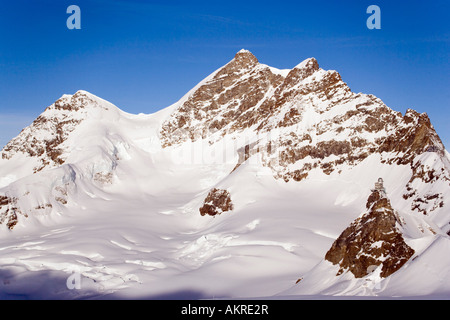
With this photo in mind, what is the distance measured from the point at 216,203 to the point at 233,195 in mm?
4231

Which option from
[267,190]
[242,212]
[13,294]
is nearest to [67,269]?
[13,294]

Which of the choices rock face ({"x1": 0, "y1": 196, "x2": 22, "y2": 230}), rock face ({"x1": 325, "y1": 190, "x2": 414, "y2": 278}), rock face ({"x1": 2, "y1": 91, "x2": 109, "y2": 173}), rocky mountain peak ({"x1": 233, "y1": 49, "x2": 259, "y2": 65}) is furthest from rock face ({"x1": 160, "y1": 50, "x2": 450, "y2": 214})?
rock face ({"x1": 0, "y1": 196, "x2": 22, "y2": 230})

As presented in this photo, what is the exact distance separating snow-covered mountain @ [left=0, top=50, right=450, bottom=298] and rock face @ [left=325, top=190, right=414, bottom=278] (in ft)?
0.43

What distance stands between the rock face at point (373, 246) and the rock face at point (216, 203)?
66.8m

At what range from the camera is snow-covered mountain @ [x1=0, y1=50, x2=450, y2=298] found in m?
48.9

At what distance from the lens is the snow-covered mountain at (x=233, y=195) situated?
48938 millimetres

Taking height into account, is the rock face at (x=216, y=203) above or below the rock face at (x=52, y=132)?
below

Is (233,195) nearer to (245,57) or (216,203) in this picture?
(216,203)

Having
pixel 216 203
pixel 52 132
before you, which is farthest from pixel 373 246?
pixel 52 132

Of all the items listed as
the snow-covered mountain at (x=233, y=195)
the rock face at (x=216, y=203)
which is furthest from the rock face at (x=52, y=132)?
the rock face at (x=216, y=203)
